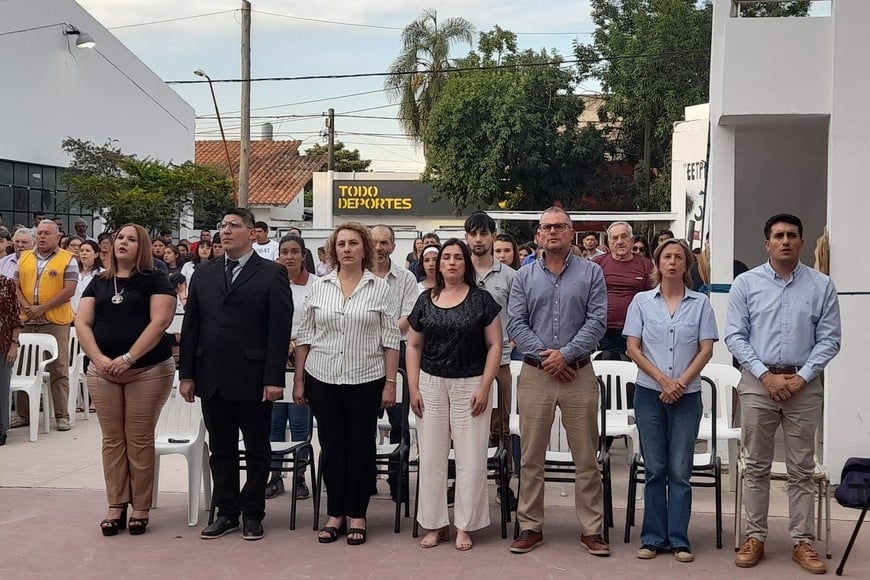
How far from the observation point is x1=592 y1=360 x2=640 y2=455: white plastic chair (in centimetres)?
735

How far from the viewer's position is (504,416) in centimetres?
689

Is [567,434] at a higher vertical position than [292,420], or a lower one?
higher

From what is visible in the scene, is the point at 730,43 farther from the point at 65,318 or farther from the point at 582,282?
the point at 65,318

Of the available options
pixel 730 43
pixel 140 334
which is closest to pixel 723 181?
pixel 730 43

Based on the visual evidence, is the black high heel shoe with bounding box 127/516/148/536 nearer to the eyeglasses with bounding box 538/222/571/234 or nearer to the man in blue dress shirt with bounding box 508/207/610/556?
the man in blue dress shirt with bounding box 508/207/610/556

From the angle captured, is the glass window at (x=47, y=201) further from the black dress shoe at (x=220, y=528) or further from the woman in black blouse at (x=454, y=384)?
the woman in black blouse at (x=454, y=384)

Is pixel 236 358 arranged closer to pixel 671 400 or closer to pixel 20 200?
pixel 671 400

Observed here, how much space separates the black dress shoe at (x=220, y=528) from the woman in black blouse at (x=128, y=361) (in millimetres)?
440

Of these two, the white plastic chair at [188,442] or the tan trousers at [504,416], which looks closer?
the tan trousers at [504,416]

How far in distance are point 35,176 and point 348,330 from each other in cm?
1836

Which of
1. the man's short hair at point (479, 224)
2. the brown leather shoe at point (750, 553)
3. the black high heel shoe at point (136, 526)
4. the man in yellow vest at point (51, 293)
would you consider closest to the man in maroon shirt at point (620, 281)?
the man's short hair at point (479, 224)

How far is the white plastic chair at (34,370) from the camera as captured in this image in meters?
9.87

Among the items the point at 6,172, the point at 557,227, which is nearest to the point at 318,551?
the point at 557,227

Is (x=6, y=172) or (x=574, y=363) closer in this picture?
(x=574, y=363)
